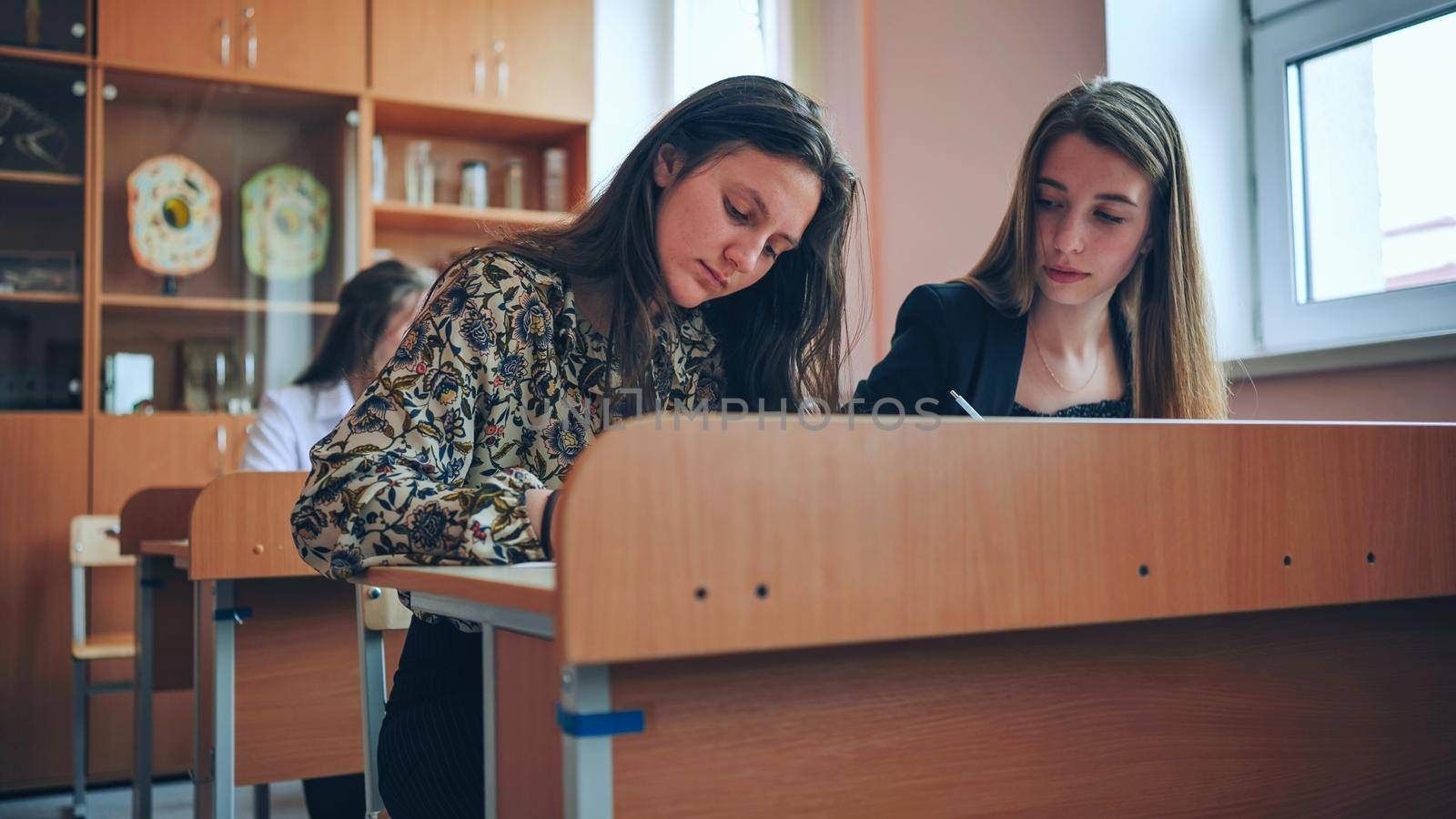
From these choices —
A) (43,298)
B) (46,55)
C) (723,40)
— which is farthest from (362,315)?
(723,40)

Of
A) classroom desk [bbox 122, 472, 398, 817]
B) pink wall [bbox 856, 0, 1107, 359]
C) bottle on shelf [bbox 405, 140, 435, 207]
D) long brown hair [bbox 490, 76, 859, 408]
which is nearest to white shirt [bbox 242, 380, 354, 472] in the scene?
classroom desk [bbox 122, 472, 398, 817]

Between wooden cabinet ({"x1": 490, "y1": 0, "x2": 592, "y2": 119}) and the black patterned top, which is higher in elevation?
wooden cabinet ({"x1": 490, "y1": 0, "x2": 592, "y2": 119})

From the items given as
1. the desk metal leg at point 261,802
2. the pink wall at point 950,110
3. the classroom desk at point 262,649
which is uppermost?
the pink wall at point 950,110

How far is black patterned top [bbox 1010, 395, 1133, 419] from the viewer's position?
1.52 metres

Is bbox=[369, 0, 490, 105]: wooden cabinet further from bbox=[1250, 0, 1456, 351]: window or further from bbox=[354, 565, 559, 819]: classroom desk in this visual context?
bbox=[354, 565, 559, 819]: classroom desk

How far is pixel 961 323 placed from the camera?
1546 mm

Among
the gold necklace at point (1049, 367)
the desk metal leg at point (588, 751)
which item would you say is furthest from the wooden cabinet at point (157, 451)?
the desk metal leg at point (588, 751)

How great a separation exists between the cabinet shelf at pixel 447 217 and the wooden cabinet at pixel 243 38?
396 millimetres

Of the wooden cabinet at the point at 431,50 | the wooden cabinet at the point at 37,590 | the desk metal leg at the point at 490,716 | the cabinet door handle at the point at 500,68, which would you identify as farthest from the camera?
the cabinet door handle at the point at 500,68

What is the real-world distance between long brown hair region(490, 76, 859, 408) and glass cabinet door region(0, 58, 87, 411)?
2579 millimetres

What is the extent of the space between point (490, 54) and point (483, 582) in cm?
334

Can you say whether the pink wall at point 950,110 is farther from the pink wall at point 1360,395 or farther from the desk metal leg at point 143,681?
the desk metal leg at point 143,681

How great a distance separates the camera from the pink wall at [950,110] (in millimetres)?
2447

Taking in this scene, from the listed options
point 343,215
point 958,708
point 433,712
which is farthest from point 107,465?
point 958,708
